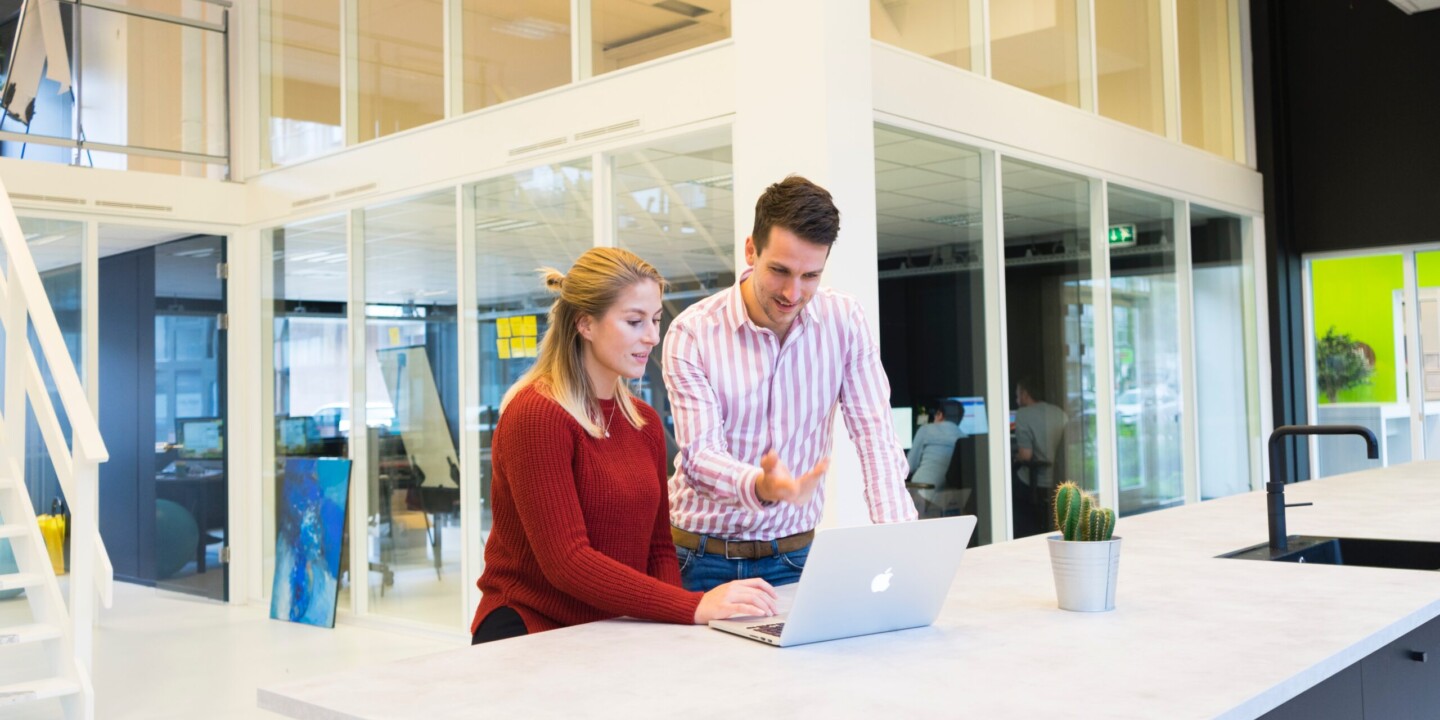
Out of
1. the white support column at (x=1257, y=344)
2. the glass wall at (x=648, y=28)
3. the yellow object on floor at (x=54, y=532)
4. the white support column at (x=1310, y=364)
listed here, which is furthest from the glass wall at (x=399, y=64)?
the white support column at (x=1310, y=364)

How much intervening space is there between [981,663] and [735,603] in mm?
436

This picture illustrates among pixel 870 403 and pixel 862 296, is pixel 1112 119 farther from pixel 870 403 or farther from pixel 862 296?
pixel 870 403

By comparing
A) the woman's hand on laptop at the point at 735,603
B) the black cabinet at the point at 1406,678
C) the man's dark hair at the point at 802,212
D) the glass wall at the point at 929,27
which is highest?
the glass wall at the point at 929,27

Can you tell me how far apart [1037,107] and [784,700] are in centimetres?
541

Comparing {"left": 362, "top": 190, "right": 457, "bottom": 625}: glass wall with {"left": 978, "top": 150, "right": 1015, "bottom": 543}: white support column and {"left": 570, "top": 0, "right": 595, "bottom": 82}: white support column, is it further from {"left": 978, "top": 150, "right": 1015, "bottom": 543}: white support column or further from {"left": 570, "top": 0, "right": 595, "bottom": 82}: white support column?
{"left": 978, "top": 150, "right": 1015, "bottom": 543}: white support column

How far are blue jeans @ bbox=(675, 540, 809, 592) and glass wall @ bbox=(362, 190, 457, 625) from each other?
4.10 m

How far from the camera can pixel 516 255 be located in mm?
6273

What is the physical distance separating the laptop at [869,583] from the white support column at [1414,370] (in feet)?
26.7

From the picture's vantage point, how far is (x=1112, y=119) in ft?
23.1

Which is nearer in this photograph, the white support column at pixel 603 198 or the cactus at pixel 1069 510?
the cactus at pixel 1069 510

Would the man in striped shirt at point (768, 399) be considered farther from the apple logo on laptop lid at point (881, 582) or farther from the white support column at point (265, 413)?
the white support column at point (265, 413)

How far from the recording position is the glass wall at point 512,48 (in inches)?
239

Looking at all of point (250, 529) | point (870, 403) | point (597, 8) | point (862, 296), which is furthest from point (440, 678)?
point (250, 529)

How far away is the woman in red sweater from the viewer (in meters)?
1.94
